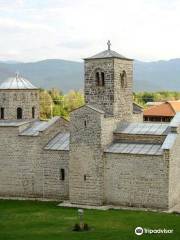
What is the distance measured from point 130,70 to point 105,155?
15.4ft

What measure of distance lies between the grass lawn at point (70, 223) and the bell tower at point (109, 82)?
5.16 meters

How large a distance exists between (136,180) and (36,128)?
6443 mm

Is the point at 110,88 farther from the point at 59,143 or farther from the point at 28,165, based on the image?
the point at 28,165

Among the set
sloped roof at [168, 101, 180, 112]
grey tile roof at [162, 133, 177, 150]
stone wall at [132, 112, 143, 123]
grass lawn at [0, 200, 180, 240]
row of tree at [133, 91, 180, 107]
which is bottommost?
grass lawn at [0, 200, 180, 240]

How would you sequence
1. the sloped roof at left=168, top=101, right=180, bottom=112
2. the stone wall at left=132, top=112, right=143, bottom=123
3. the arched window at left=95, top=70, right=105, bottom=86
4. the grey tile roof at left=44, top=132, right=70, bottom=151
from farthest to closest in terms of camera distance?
the sloped roof at left=168, top=101, right=180, bottom=112 < the stone wall at left=132, top=112, right=143, bottom=123 < the grey tile roof at left=44, top=132, right=70, bottom=151 < the arched window at left=95, top=70, right=105, bottom=86

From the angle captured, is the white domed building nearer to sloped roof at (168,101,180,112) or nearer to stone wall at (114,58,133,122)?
stone wall at (114,58,133,122)

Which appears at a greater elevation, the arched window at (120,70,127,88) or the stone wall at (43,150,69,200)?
the arched window at (120,70,127,88)

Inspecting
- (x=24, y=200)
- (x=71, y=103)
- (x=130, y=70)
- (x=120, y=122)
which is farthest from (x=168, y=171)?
(x=71, y=103)

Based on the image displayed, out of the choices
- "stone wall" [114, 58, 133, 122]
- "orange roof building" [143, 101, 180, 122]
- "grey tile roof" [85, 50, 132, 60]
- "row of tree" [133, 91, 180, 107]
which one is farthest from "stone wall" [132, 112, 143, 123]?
"row of tree" [133, 91, 180, 107]

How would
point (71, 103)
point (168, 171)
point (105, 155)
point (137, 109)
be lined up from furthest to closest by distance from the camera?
point (71, 103)
point (137, 109)
point (105, 155)
point (168, 171)

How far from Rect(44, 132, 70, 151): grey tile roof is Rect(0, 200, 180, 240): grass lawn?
3138 mm

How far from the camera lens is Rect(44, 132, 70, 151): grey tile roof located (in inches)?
977

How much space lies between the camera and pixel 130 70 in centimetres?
2483

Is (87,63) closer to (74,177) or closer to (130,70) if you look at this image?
(130,70)
